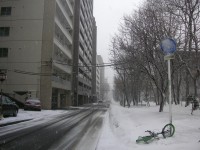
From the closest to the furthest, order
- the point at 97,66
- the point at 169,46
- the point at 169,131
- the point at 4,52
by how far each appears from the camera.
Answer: the point at 169,131, the point at 169,46, the point at 97,66, the point at 4,52

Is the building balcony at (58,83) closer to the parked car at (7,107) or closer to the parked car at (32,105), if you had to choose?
the parked car at (32,105)

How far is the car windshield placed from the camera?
10082 millimetres

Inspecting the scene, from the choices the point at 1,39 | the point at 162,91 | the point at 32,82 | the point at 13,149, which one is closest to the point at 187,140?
the point at 13,149

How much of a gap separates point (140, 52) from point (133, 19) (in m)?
2.72

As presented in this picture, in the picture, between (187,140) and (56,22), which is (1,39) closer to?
(56,22)

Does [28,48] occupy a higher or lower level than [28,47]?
lower

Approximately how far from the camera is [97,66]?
31.3 meters

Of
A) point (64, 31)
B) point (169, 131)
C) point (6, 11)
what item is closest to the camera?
point (169, 131)

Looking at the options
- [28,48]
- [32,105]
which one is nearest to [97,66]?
[32,105]

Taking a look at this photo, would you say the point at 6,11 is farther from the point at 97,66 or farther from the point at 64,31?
the point at 97,66

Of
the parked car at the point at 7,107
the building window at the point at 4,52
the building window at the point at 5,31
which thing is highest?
the building window at the point at 5,31

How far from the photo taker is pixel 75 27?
7394 centimetres

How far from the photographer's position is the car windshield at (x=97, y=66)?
10082 millimetres

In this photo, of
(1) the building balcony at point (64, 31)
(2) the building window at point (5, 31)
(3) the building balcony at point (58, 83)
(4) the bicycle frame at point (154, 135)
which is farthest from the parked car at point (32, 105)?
(4) the bicycle frame at point (154, 135)
